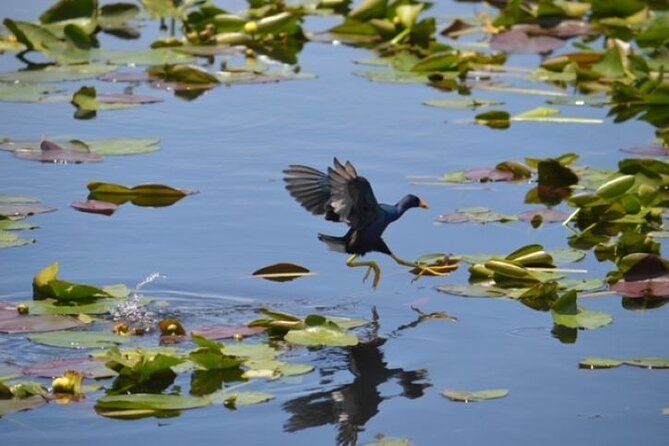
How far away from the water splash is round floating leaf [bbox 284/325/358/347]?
49 centimetres

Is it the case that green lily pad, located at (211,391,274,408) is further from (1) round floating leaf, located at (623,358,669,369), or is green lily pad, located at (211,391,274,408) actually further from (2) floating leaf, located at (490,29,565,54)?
(2) floating leaf, located at (490,29,565,54)

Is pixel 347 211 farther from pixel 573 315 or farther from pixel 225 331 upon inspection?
pixel 573 315

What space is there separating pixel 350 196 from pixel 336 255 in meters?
0.84

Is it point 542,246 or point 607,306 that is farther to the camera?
point 542,246

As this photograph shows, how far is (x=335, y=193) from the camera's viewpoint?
507cm

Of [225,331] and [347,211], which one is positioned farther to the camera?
[347,211]

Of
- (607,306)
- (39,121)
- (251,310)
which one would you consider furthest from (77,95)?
(607,306)

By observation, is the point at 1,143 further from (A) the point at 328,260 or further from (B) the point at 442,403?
(B) the point at 442,403

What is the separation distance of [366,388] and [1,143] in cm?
323

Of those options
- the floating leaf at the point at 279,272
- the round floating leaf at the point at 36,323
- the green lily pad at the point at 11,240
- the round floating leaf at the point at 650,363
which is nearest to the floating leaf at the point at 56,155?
the green lily pad at the point at 11,240

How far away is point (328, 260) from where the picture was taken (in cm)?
580

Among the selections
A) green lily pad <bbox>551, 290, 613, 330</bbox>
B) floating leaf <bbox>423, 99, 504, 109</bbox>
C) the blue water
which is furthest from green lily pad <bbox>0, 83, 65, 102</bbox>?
green lily pad <bbox>551, 290, 613, 330</bbox>

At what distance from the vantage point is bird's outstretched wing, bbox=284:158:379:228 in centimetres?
499

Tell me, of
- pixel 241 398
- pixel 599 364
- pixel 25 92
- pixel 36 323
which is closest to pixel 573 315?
pixel 599 364
